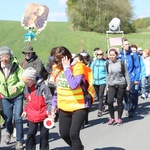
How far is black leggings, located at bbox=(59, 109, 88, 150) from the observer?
17.4ft

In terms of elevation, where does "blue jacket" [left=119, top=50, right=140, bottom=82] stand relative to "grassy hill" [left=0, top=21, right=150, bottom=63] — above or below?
below

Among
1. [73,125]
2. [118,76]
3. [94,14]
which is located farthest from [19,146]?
[94,14]

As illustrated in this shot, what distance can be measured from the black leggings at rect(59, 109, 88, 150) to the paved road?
4.58 feet

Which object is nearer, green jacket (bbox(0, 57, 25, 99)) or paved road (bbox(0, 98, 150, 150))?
green jacket (bbox(0, 57, 25, 99))

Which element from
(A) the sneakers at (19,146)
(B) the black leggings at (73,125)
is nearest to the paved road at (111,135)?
(A) the sneakers at (19,146)

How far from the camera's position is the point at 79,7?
69938mm

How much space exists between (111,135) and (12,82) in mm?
2322

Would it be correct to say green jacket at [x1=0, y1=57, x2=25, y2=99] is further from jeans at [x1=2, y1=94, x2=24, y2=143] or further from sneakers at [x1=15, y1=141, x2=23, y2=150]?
sneakers at [x1=15, y1=141, x2=23, y2=150]

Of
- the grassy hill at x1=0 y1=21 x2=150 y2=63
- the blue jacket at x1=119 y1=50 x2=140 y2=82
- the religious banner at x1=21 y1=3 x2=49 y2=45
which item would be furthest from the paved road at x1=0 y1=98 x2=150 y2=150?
the grassy hill at x1=0 y1=21 x2=150 y2=63

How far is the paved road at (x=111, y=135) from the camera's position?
22.7ft

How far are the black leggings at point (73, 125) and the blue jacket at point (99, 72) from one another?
14.7 ft

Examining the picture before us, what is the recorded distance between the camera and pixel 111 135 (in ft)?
25.4

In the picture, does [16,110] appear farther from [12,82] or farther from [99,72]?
[99,72]

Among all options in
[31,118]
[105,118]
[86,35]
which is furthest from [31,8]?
[86,35]
